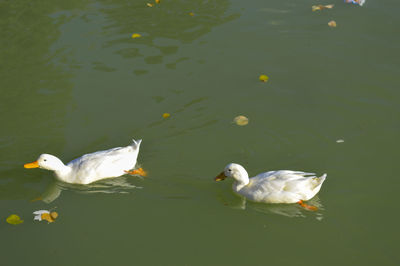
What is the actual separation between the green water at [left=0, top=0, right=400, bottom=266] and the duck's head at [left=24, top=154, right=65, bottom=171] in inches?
10.0

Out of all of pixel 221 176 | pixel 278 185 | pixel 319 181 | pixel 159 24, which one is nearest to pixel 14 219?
pixel 221 176

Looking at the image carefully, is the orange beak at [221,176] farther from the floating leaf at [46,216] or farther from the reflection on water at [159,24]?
the reflection on water at [159,24]

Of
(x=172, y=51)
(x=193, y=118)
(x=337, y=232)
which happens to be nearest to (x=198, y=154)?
(x=193, y=118)

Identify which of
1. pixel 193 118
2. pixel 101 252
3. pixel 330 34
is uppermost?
pixel 330 34

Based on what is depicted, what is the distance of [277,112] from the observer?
6.84 metres

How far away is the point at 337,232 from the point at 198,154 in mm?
2112

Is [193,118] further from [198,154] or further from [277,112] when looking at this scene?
[277,112]

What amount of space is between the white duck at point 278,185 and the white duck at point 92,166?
129 cm

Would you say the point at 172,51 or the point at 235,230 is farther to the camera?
the point at 172,51

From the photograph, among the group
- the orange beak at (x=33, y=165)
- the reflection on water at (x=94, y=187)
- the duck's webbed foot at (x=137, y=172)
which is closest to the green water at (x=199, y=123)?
the reflection on water at (x=94, y=187)

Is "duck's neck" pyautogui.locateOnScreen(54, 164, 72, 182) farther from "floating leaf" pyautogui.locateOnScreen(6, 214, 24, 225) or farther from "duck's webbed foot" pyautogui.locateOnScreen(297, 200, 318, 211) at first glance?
"duck's webbed foot" pyautogui.locateOnScreen(297, 200, 318, 211)

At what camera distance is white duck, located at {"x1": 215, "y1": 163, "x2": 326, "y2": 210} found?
5.20 metres

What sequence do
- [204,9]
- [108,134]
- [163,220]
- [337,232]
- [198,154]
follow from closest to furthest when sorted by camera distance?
[337,232]
[163,220]
[198,154]
[108,134]
[204,9]

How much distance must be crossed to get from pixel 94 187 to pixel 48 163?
0.65 m
